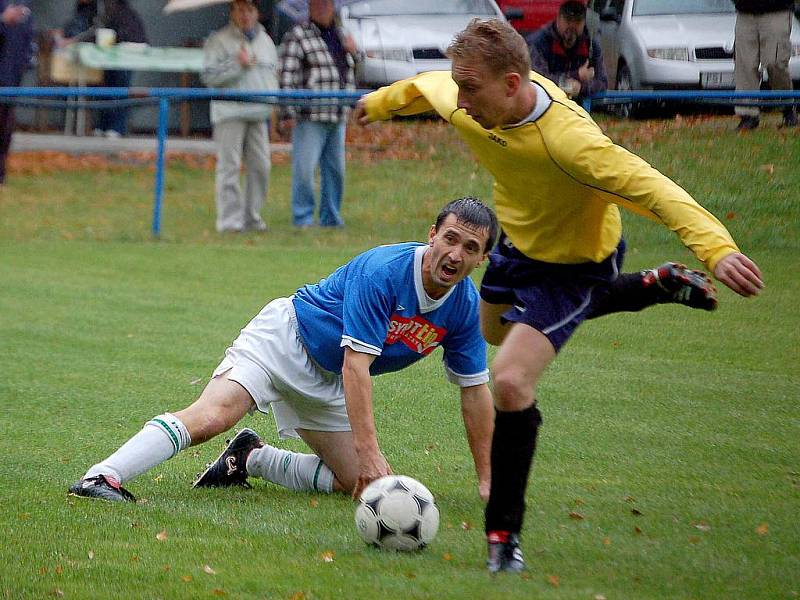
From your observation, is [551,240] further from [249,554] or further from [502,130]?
[249,554]

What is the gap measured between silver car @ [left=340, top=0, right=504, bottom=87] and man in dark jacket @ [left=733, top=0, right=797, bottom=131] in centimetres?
427

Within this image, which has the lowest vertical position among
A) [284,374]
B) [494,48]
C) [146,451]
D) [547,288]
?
[146,451]

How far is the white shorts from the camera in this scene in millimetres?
5281

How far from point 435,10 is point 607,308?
1257 centimetres

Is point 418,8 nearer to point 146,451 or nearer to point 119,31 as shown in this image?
point 119,31

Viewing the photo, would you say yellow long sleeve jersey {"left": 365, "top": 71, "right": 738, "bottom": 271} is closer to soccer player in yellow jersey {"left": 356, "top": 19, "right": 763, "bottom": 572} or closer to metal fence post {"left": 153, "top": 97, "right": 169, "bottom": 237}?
soccer player in yellow jersey {"left": 356, "top": 19, "right": 763, "bottom": 572}

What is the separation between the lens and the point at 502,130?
455 cm

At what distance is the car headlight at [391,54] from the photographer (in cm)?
1588

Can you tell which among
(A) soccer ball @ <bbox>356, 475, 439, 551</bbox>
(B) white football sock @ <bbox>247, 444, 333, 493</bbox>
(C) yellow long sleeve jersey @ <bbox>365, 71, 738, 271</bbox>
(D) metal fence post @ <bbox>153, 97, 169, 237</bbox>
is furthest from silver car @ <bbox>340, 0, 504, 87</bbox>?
(A) soccer ball @ <bbox>356, 475, 439, 551</bbox>

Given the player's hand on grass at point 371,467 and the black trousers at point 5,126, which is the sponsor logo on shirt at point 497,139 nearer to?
the player's hand on grass at point 371,467

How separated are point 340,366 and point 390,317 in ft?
1.46

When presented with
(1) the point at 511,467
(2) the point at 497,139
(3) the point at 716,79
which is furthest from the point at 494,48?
(3) the point at 716,79

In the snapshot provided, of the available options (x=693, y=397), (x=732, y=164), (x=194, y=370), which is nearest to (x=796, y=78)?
(x=732, y=164)

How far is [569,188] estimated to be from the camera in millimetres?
4582
